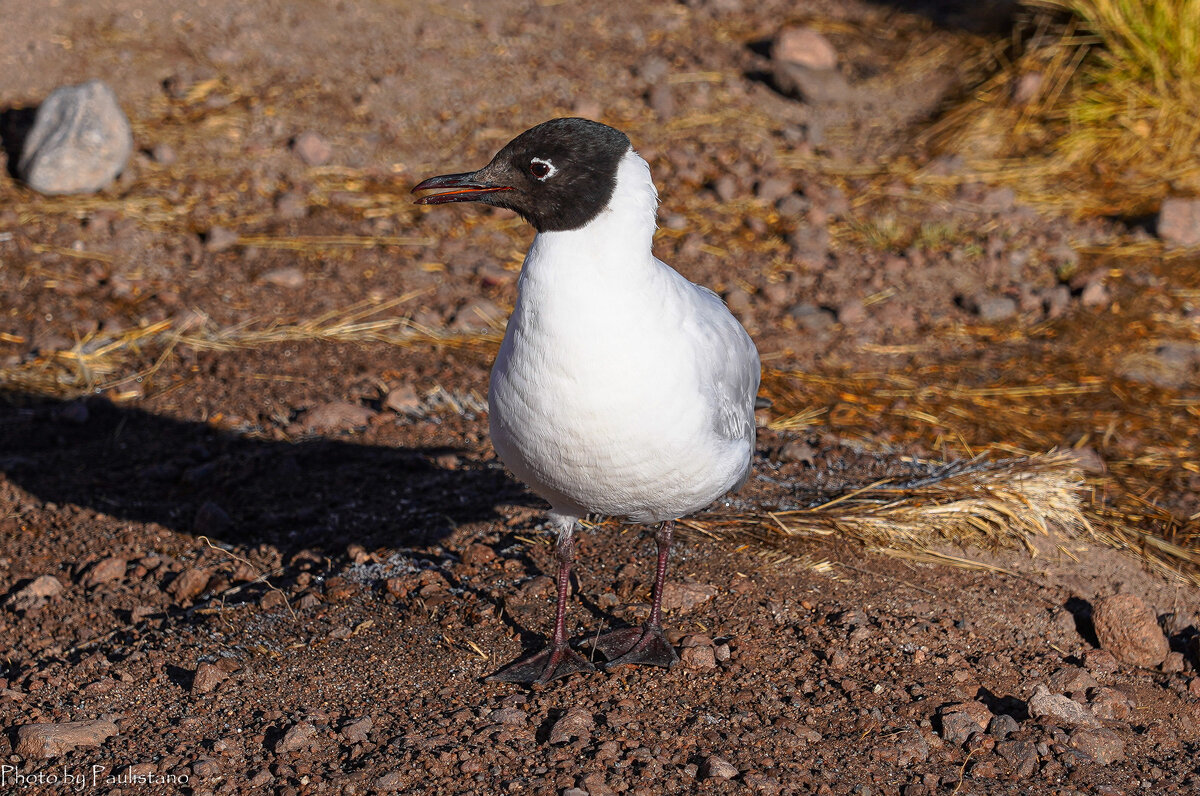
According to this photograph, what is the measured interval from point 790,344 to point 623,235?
10.1ft

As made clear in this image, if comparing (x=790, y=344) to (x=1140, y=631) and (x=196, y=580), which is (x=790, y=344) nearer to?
(x=1140, y=631)

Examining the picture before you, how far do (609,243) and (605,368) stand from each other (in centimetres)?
32

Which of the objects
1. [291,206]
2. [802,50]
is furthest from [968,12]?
[291,206]

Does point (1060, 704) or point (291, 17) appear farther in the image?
point (291, 17)

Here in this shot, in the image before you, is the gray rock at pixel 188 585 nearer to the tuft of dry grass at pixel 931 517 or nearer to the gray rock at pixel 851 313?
the tuft of dry grass at pixel 931 517

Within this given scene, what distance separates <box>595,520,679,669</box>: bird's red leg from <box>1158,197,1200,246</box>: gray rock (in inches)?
173

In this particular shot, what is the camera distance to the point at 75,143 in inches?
265

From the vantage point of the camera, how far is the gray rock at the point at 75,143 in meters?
6.72

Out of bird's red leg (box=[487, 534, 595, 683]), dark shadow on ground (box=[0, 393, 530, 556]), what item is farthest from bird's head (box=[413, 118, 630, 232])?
dark shadow on ground (box=[0, 393, 530, 556])

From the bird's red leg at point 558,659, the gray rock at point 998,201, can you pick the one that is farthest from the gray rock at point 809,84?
the bird's red leg at point 558,659

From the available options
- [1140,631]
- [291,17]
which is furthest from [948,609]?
[291,17]

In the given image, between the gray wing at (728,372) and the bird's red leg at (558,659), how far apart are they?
0.59 m

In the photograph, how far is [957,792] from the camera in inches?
121

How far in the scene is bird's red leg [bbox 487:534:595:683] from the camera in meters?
3.53
